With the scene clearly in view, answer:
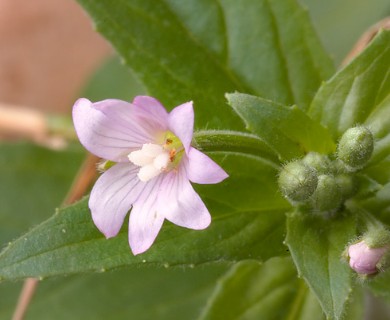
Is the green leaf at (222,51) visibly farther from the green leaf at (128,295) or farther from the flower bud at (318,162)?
the green leaf at (128,295)

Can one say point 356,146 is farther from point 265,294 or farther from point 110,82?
point 110,82

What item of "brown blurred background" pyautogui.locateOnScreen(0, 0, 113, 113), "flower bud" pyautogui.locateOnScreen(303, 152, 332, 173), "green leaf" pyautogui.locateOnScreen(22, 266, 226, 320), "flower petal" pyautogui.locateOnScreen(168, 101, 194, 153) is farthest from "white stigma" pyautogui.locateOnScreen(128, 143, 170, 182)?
"brown blurred background" pyautogui.locateOnScreen(0, 0, 113, 113)

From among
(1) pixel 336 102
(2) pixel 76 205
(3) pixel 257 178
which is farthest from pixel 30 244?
(1) pixel 336 102

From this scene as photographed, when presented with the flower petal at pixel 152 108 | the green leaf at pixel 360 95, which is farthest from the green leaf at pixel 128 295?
the flower petal at pixel 152 108

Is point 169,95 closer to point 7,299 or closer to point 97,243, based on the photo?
point 97,243

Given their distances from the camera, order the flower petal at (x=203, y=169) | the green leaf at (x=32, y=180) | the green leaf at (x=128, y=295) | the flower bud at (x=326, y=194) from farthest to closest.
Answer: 1. the green leaf at (x=32, y=180)
2. the green leaf at (x=128, y=295)
3. the flower bud at (x=326, y=194)
4. the flower petal at (x=203, y=169)
